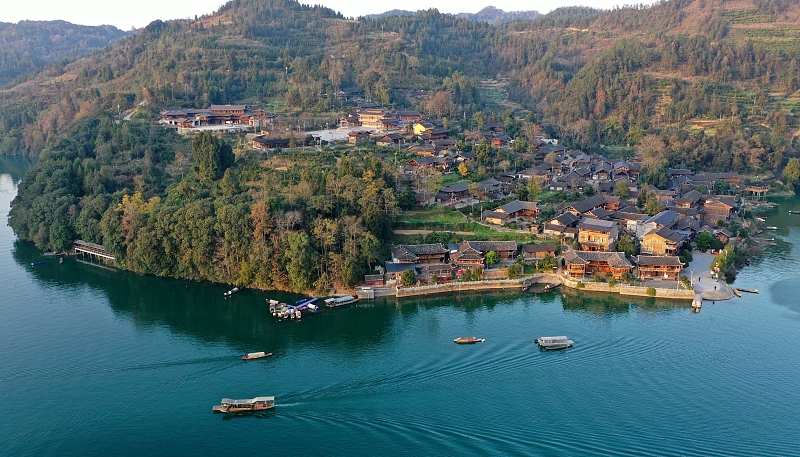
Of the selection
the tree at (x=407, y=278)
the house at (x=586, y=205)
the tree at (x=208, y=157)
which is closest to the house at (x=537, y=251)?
the house at (x=586, y=205)

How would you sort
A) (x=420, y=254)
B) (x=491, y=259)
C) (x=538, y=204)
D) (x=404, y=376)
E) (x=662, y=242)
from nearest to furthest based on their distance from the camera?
(x=404, y=376) → (x=491, y=259) → (x=420, y=254) → (x=662, y=242) → (x=538, y=204)

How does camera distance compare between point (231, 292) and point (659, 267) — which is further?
point (231, 292)

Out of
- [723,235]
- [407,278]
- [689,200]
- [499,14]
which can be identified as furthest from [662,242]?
[499,14]

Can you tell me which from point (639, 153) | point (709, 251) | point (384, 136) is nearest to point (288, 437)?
point (709, 251)

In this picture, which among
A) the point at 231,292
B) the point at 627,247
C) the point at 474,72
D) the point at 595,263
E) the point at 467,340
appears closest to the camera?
the point at 467,340

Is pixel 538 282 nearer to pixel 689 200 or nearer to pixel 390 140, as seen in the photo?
pixel 689 200
